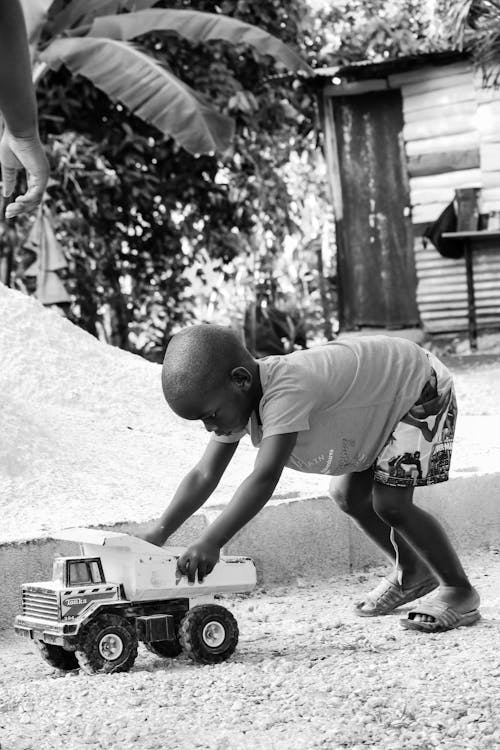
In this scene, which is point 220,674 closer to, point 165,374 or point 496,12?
point 165,374

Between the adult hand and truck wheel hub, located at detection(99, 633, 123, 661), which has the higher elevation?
the adult hand

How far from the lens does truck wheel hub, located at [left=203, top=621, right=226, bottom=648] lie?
111 inches

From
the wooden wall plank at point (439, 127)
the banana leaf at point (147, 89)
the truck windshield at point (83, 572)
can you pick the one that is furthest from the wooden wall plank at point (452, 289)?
the truck windshield at point (83, 572)

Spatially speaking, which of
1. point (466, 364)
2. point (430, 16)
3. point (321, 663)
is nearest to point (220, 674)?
point (321, 663)

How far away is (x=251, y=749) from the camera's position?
2.17 metres

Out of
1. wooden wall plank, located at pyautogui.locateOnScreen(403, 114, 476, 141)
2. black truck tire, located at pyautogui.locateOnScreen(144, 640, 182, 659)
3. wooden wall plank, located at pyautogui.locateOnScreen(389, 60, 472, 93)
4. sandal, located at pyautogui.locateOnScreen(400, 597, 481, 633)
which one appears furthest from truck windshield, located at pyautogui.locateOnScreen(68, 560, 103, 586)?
wooden wall plank, located at pyautogui.locateOnScreen(389, 60, 472, 93)

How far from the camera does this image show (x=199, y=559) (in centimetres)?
268

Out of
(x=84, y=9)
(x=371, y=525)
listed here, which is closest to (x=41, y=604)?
(x=371, y=525)

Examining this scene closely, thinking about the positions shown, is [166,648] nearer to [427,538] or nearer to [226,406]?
[226,406]

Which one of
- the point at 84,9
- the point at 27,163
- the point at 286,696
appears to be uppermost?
the point at 84,9

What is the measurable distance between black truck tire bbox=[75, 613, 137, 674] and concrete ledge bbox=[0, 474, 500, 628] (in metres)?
0.75

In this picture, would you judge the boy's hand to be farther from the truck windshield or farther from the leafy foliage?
the leafy foliage

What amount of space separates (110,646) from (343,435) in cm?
85

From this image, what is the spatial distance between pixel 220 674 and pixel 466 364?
7.40 metres
